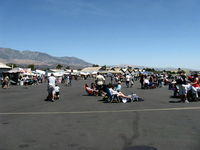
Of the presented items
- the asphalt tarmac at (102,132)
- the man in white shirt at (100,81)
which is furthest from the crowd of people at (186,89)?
the man in white shirt at (100,81)

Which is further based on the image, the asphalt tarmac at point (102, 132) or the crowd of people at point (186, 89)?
the crowd of people at point (186, 89)

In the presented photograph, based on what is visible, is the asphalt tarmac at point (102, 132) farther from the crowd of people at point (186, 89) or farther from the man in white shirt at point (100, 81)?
the man in white shirt at point (100, 81)

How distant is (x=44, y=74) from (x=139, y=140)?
53.0 m

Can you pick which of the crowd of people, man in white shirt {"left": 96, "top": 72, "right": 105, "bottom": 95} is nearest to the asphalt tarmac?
the crowd of people

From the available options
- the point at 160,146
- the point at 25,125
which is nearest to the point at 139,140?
the point at 160,146

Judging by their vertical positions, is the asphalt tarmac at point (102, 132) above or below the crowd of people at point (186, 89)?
below

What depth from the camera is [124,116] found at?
9.05 m

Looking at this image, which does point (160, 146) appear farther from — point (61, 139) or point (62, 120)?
point (62, 120)

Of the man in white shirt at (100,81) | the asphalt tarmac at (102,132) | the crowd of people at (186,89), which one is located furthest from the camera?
the man in white shirt at (100,81)

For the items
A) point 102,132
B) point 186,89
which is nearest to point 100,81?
point 186,89

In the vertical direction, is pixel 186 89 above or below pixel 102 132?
above

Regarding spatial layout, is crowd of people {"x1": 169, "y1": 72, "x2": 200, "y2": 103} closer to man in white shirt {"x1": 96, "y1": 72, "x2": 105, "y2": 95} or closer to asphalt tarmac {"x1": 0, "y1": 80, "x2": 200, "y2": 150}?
asphalt tarmac {"x1": 0, "y1": 80, "x2": 200, "y2": 150}

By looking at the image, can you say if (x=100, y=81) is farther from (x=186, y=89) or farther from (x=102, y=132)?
(x=102, y=132)

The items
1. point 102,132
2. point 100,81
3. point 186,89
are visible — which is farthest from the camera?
point 100,81
